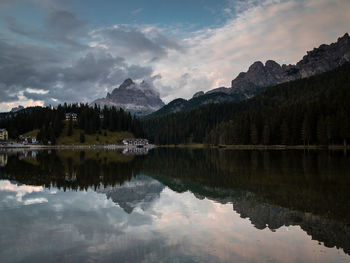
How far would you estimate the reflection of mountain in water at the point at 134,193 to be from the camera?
86.6ft

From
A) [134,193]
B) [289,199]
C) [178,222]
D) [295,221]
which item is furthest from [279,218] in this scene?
[134,193]

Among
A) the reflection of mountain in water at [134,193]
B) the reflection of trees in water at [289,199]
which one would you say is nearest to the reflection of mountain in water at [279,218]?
the reflection of trees in water at [289,199]

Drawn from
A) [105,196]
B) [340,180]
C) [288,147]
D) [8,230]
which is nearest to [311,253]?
[8,230]

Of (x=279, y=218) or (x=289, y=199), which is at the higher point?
→ (x=289, y=199)

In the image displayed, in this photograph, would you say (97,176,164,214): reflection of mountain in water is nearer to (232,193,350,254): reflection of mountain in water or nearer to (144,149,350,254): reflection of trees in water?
(144,149,350,254): reflection of trees in water

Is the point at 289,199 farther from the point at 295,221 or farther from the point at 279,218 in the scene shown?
the point at 295,221

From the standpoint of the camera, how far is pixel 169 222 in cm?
2055

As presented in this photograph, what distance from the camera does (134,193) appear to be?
31.8 m

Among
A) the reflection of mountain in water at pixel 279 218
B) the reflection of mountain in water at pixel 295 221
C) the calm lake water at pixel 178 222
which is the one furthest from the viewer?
the reflection of mountain in water at pixel 279 218

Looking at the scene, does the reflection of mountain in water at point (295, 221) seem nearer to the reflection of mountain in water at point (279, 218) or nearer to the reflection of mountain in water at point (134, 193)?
the reflection of mountain in water at point (279, 218)

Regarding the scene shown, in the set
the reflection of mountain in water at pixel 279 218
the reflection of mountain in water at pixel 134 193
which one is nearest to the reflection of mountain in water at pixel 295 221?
the reflection of mountain in water at pixel 279 218

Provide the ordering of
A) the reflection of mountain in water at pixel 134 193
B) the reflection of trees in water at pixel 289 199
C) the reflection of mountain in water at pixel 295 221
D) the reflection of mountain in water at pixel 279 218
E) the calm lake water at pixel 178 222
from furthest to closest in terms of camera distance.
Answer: the reflection of mountain in water at pixel 134 193 < the reflection of trees in water at pixel 289 199 < the reflection of mountain in water at pixel 279 218 < the reflection of mountain in water at pixel 295 221 < the calm lake water at pixel 178 222

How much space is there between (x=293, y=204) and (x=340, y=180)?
15328mm

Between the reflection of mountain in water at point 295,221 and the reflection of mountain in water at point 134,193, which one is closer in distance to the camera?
the reflection of mountain in water at point 295,221
